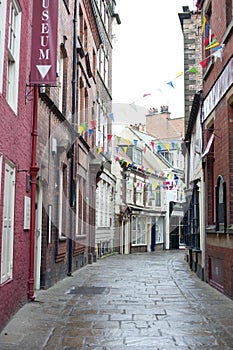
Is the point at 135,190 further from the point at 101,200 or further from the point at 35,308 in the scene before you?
the point at 35,308

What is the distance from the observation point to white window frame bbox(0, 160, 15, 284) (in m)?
7.00

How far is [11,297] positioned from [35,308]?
3.88ft

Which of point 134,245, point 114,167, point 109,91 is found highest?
point 109,91

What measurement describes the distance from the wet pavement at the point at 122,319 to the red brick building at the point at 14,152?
560 millimetres

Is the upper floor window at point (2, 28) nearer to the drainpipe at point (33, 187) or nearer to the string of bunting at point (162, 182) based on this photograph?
the drainpipe at point (33, 187)

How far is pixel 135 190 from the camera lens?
116ft

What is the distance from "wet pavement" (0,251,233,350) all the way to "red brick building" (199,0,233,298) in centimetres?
87

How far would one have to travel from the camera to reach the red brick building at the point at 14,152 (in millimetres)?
6636

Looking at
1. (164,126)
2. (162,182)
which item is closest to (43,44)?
(162,182)

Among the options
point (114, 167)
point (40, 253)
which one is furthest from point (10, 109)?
point (114, 167)

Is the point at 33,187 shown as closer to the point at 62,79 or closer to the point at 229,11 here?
the point at 62,79

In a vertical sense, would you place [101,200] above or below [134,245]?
above

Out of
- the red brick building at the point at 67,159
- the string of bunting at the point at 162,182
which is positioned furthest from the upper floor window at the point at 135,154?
the red brick building at the point at 67,159

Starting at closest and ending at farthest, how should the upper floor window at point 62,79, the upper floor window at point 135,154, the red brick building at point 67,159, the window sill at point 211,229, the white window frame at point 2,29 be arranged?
the white window frame at point 2,29, the red brick building at point 67,159, the window sill at point 211,229, the upper floor window at point 62,79, the upper floor window at point 135,154
